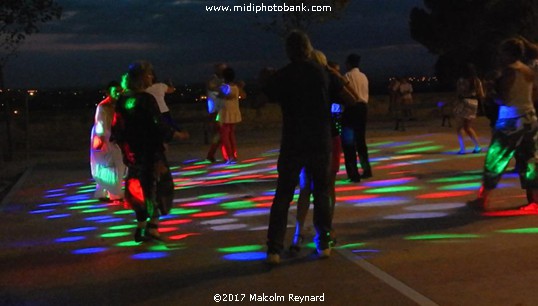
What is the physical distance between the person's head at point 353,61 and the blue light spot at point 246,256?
4479mm

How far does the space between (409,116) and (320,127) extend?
63.5 feet

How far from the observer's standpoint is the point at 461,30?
139 feet

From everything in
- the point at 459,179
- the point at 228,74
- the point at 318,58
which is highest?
the point at 318,58

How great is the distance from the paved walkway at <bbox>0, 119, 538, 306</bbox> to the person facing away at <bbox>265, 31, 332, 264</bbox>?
1.82 ft

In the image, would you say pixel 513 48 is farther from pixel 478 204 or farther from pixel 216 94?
pixel 216 94

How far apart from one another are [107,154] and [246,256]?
3.77 metres

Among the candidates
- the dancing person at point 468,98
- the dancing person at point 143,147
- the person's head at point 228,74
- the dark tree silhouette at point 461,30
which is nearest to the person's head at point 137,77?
the dancing person at point 143,147

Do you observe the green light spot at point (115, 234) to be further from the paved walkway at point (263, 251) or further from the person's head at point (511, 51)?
the person's head at point (511, 51)

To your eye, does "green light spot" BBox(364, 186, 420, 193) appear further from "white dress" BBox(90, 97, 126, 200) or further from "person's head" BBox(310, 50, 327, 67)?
"person's head" BBox(310, 50, 327, 67)

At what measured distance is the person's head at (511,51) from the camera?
6.98 metres

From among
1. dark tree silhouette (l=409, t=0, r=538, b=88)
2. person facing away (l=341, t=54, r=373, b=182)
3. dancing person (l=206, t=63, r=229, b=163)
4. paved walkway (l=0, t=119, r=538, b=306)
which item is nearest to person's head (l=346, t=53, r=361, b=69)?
person facing away (l=341, t=54, r=373, b=182)

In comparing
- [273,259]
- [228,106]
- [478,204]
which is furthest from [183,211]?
A: [228,106]

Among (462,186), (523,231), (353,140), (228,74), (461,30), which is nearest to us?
(523,231)

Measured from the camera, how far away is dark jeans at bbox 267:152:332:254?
560 centimetres
